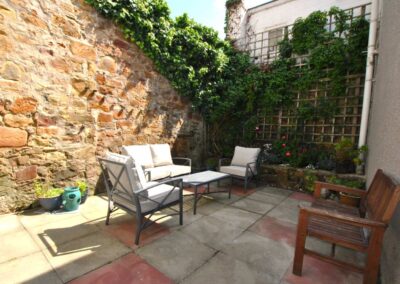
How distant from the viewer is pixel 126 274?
5.62ft

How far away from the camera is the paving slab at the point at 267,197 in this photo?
11.8 feet

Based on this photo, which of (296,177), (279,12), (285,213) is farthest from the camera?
(279,12)

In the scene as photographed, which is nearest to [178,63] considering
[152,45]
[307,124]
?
[152,45]

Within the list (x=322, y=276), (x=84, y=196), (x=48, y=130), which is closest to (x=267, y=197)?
(x=322, y=276)

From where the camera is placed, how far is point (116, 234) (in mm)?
2336

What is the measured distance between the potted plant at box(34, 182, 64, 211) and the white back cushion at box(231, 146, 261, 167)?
129 inches

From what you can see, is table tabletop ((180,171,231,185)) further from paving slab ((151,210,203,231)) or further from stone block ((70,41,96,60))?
stone block ((70,41,96,60))

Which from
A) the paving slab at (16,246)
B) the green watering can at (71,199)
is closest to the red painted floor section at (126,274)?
the paving slab at (16,246)

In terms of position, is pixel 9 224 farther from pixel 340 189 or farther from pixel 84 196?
pixel 340 189

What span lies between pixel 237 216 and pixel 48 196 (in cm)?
266

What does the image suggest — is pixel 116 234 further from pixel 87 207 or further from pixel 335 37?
pixel 335 37

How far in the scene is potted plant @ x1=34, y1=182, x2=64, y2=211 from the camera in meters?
2.81

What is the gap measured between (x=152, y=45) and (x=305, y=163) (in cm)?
419

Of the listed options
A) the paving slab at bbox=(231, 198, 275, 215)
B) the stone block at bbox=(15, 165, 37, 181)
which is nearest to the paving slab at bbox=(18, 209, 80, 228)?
the stone block at bbox=(15, 165, 37, 181)
